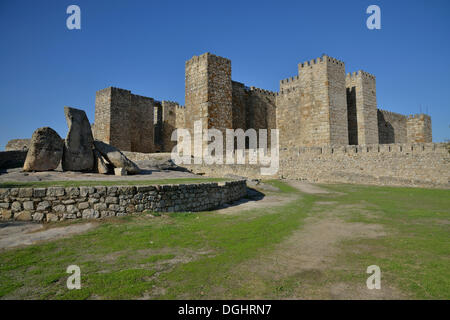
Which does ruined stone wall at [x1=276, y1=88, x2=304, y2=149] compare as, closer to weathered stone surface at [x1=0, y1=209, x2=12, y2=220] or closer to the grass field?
the grass field

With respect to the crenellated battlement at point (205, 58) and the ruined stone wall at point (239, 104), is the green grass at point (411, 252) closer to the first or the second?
the crenellated battlement at point (205, 58)

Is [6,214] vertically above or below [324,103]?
below

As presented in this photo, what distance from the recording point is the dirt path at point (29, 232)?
5410 mm

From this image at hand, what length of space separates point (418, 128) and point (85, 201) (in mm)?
40119

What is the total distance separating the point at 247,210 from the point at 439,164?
44.1 ft

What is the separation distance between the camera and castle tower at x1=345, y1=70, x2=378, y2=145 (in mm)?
26094

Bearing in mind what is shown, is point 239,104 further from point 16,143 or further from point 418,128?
point 418,128

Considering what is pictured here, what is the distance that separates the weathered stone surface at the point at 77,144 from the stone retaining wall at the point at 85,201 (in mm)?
4755

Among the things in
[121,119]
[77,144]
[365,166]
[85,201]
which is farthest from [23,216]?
[121,119]

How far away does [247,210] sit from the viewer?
9.45 metres

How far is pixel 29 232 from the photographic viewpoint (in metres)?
6.02

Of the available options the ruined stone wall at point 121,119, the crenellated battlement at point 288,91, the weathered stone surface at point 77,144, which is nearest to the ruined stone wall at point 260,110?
the crenellated battlement at point 288,91

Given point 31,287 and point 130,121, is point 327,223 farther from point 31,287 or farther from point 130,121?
point 130,121

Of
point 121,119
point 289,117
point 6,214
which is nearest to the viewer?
point 6,214
